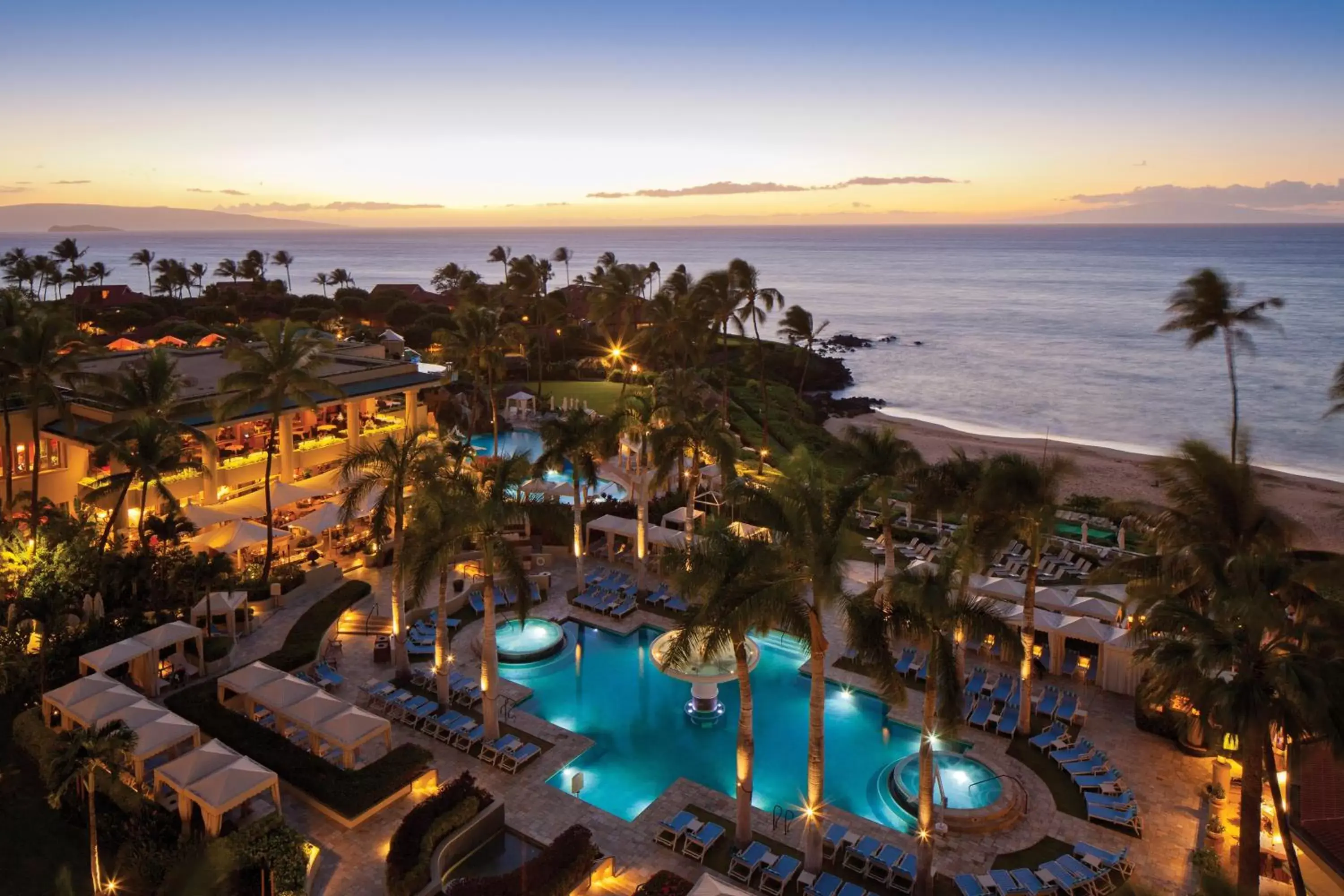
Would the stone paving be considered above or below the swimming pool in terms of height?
below

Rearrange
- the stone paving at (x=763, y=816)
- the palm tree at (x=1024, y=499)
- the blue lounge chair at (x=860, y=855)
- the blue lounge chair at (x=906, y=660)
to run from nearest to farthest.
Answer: the blue lounge chair at (x=860, y=855), the stone paving at (x=763, y=816), the palm tree at (x=1024, y=499), the blue lounge chair at (x=906, y=660)

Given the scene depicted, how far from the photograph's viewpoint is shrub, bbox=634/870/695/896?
12.4 meters

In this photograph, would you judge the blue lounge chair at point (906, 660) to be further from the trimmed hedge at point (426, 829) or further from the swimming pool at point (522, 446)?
the swimming pool at point (522, 446)

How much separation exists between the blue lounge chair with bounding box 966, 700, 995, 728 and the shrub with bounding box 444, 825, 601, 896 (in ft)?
28.8

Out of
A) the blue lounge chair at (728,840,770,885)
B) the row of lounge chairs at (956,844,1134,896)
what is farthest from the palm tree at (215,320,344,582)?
the row of lounge chairs at (956,844,1134,896)

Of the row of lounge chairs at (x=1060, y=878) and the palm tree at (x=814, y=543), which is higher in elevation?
the palm tree at (x=814, y=543)

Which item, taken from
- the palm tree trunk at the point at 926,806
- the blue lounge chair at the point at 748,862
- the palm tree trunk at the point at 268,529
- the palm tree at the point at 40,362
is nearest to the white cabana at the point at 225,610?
the palm tree trunk at the point at 268,529

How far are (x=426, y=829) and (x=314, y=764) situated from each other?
125 inches

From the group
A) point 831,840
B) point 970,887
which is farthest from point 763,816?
point 970,887

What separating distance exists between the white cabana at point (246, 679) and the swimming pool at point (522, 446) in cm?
1699

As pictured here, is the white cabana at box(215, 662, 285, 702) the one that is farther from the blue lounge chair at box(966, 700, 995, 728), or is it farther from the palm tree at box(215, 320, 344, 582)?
the blue lounge chair at box(966, 700, 995, 728)

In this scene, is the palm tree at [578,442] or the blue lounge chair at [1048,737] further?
the palm tree at [578,442]

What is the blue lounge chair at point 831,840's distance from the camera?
45.4 ft

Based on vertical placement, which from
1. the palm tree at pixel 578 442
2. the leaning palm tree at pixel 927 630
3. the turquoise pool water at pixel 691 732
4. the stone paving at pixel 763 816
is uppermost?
the palm tree at pixel 578 442
